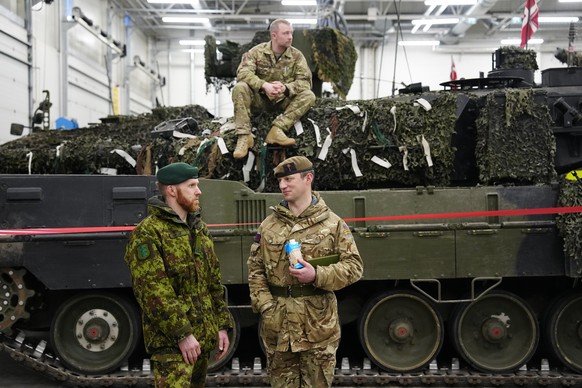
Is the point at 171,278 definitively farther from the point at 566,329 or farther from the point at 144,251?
the point at 566,329

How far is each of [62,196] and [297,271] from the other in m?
3.61

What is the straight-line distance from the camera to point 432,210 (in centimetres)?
636

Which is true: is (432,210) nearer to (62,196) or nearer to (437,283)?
(437,283)

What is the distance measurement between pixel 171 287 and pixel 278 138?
3126 millimetres

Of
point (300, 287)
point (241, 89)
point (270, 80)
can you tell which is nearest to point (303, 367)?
point (300, 287)

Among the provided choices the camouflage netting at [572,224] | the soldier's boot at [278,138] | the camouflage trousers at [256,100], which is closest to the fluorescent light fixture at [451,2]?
the camouflage trousers at [256,100]

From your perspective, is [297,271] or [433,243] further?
[433,243]

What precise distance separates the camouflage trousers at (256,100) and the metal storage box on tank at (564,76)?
9.23 feet

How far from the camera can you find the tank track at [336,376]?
629 centimetres

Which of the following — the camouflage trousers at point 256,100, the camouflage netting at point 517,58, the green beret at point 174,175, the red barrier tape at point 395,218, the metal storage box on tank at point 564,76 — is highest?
the camouflage netting at point 517,58

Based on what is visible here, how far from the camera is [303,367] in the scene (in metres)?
3.93

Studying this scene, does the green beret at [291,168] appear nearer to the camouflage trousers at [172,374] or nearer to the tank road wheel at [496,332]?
the camouflage trousers at [172,374]

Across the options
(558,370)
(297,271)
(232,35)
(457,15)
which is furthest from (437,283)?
(232,35)

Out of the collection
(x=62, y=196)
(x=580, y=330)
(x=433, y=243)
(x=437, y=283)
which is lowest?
(x=580, y=330)
